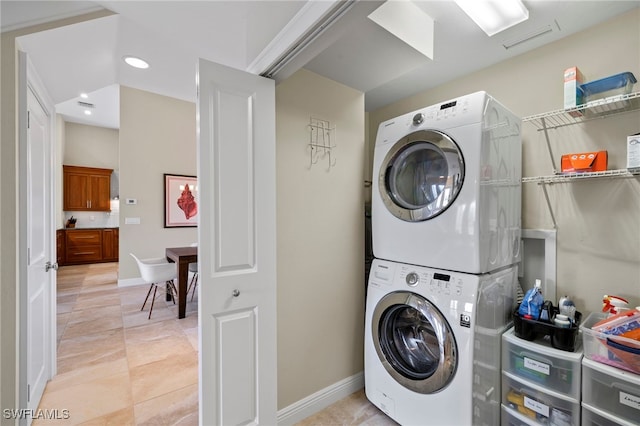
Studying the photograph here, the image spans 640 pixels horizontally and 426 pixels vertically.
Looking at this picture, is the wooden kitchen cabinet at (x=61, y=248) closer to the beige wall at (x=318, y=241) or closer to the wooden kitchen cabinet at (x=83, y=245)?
the wooden kitchen cabinet at (x=83, y=245)

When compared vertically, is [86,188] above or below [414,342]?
above

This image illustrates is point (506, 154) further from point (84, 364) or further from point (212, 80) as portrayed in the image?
point (84, 364)

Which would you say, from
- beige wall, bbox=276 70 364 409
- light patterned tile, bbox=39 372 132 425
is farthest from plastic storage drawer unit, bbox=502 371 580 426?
light patterned tile, bbox=39 372 132 425

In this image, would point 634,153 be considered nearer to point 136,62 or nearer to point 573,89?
point 573,89

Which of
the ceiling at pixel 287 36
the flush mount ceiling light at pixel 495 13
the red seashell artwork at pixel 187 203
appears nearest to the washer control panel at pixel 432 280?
the ceiling at pixel 287 36

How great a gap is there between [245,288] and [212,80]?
3.30 ft

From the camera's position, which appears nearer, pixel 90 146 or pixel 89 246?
pixel 89 246

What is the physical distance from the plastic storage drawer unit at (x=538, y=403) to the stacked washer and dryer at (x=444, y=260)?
2.5 inches

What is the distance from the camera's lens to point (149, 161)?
463cm

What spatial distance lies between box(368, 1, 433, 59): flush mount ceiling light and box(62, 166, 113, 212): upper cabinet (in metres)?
7.77

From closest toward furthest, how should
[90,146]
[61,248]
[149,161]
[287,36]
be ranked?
[287,36]
[149,161]
[61,248]
[90,146]

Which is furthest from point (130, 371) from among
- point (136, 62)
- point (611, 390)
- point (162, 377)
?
point (136, 62)

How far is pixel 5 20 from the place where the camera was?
4.20ft

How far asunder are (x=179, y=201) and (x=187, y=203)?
0.13 m
